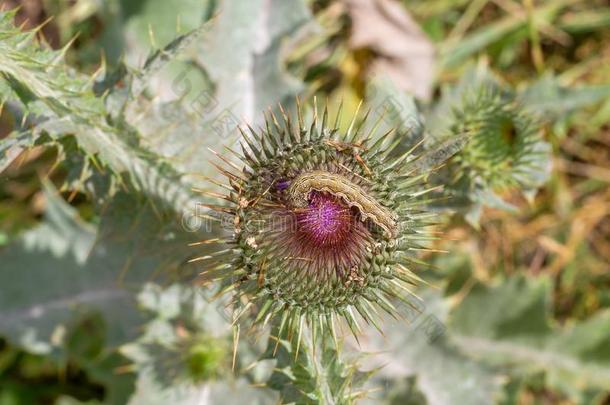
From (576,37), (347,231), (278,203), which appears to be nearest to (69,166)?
(278,203)

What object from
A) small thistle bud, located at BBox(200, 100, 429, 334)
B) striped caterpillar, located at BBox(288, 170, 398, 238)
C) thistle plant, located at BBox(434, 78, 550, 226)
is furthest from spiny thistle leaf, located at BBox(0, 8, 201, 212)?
thistle plant, located at BBox(434, 78, 550, 226)

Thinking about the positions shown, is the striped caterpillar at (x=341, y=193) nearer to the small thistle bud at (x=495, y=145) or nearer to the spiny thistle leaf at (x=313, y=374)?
the spiny thistle leaf at (x=313, y=374)

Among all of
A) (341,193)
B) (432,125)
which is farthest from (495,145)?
(341,193)

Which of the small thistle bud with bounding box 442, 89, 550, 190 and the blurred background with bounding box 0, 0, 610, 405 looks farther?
the blurred background with bounding box 0, 0, 610, 405

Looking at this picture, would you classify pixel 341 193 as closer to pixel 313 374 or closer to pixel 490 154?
pixel 313 374

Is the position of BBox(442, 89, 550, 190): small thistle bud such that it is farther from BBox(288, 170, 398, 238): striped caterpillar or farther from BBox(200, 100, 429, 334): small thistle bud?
BBox(288, 170, 398, 238): striped caterpillar

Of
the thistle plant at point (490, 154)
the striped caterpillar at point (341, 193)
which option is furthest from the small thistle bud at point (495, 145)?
the striped caterpillar at point (341, 193)

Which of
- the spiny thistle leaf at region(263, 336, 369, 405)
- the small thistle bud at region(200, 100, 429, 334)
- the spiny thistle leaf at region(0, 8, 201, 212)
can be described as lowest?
the spiny thistle leaf at region(263, 336, 369, 405)
